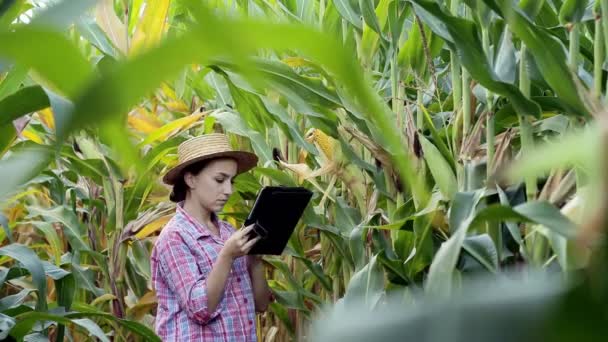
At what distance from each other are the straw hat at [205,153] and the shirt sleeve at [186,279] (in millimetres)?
189

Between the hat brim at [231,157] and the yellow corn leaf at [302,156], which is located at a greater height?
the yellow corn leaf at [302,156]

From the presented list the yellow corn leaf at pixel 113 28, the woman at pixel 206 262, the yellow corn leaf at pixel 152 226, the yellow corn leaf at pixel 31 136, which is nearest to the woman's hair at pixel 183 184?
the woman at pixel 206 262

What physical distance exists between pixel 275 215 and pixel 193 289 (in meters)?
0.23

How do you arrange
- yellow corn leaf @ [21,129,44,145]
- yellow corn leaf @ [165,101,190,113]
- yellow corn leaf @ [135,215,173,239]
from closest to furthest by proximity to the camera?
yellow corn leaf @ [135,215,173,239] → yellow corn leaf @ [21,129,44,145] → yellow corn leaf @ [165,101,190,113]

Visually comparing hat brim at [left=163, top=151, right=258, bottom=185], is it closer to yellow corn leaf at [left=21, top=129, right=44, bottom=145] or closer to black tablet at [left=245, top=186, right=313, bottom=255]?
black tablet at [left=245, top=186, right=313, bottom=255]

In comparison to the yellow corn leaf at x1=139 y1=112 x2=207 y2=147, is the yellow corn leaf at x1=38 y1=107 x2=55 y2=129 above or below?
above

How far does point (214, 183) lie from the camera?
2000mm

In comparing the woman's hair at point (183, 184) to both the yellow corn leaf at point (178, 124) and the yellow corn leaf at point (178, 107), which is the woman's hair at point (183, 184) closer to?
the yellow corn leaf at point (178, 124)

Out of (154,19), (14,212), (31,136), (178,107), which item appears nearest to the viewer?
(154,19)

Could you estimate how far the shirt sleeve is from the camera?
187 cm

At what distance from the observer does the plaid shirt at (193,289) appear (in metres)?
1.89

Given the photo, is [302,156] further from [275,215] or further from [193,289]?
[193,289]

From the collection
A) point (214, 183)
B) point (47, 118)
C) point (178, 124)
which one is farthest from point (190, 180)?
point (47, 118)

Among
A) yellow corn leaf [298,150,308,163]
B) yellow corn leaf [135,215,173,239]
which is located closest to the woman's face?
yellow corn leaf [298,150,308,163]
